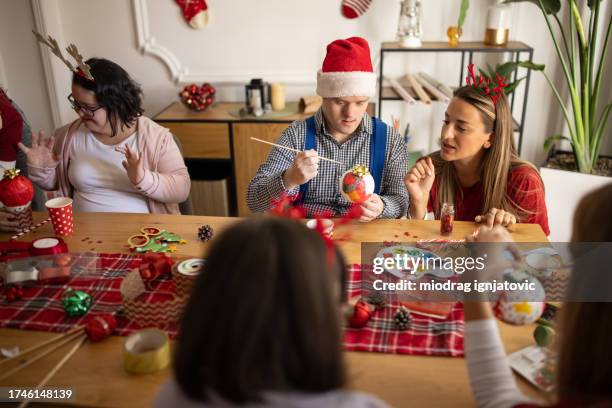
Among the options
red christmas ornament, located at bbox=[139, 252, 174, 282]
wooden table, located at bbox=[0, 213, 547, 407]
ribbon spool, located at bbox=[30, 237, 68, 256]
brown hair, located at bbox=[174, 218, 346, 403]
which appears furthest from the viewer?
ribbon spool, located at bbox=[30, 237, 68, 256]

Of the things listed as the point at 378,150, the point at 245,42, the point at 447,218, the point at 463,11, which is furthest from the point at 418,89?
the point at 447,218

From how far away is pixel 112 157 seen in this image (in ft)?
7.06

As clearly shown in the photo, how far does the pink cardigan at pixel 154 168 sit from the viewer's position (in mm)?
2111

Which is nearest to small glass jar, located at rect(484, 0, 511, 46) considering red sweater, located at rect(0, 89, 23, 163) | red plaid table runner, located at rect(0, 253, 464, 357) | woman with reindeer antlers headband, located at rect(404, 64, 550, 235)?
woman with reindeer antlers headband, located at rect(404, 64, 550, 235)

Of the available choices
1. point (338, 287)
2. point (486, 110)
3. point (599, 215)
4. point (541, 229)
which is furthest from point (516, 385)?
point (486, 110)

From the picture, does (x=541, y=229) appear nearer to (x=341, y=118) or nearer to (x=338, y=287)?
(x=341, y=118)

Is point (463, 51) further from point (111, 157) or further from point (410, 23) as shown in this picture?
point (111, 157)

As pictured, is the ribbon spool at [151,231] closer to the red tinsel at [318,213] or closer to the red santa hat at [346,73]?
the red tinsel at [318,213]

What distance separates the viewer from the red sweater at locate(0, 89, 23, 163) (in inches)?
95.9

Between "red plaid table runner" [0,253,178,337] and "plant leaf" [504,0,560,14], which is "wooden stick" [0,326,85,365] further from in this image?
"plant leaf" [504,0,560,14]

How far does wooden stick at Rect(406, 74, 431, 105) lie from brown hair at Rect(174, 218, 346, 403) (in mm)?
2563

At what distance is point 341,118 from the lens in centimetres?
201

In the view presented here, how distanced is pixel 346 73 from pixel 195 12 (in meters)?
1.88

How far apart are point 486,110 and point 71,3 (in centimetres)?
296
